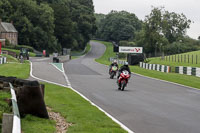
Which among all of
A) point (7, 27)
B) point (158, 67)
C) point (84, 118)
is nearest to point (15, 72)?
point (84, 118)

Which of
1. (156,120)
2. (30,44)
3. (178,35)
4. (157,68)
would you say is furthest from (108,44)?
(156,120)

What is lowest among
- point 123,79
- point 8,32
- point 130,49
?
point 123,79

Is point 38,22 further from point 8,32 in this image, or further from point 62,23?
point 62,23

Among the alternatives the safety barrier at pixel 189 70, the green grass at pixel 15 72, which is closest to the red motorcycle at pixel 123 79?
the green grass at pixel 15 72

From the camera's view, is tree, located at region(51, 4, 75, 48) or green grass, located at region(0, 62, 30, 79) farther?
tree, located at region(51, 4, 75, 48)

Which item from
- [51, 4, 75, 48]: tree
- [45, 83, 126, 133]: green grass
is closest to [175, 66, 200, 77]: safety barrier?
[45, 83, 126, 133]: green grass

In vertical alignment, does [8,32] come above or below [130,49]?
above

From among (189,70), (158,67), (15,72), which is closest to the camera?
(15,72)

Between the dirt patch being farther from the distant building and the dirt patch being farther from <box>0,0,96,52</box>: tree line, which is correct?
<box>0,0,96,52</box>: tree line

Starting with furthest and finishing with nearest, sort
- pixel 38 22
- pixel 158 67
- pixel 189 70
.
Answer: pixel 38 22
pixel 158 67
pixel 189 70

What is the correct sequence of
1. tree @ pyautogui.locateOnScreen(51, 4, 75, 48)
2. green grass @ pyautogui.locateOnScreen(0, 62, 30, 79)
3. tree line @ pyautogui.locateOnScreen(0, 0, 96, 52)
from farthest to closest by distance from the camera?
tree @ pyautogui.locateOnScreen(51, 4, 75, 48) < tree line @ pyautogui.locateOnScreen(0, 0, 96, 52) < green grass @ pyautogui.locateOnScreen(0, 62, 30, 79)

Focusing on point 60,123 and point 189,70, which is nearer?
point 60,123

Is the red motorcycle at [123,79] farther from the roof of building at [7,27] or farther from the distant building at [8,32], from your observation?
the roof of building at [7,27]

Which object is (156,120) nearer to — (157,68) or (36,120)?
(36,120)
